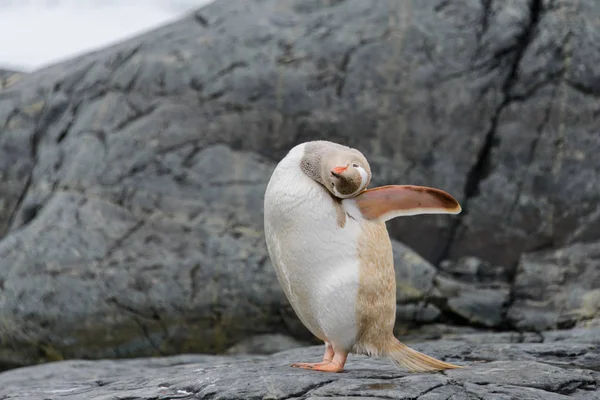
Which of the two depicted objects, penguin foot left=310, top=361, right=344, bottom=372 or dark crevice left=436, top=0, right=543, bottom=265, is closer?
penguin foot left=310, top=361, right=344, bottom=372

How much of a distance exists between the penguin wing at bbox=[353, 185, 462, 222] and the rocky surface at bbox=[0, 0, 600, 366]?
2.49 m

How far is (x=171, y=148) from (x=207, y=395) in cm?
336

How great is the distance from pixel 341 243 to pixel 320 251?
0.09 metres

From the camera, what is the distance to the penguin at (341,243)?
119 inches

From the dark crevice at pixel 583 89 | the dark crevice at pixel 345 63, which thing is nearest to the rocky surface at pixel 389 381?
the dark crevice at pixel 583 89

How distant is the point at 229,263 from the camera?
18.4ft

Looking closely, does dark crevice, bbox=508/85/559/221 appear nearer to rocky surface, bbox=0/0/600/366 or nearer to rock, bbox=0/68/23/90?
rocky surface, bbox=0/0/600/366

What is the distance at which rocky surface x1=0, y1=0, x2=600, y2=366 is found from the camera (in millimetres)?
5602

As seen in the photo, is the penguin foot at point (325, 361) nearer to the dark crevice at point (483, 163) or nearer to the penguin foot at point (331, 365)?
the penguin foot at point (331, 365)

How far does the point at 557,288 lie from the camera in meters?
5.54

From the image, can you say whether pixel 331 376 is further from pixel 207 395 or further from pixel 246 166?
pixel 246 166

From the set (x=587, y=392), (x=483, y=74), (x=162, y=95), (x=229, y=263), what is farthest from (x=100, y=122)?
(x=587, y=392)

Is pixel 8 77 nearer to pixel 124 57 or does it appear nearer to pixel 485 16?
pixel 124 57

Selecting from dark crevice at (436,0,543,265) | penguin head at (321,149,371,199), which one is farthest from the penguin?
dark crevice at (436,0,543,265)
